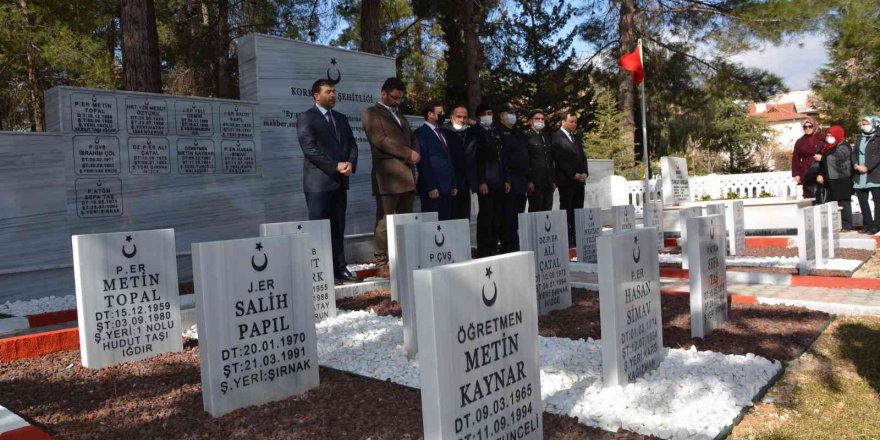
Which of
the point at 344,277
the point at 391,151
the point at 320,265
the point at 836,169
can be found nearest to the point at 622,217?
the point at 391,151

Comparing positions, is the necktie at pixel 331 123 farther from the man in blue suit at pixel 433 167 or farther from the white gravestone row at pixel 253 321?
Answer: the white gravestone row at pixel 253 321

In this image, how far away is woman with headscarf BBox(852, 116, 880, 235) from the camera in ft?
33.9

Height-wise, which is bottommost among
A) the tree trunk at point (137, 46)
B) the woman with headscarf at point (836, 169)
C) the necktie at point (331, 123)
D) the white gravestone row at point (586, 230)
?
the white gravestone row at point (586, 230)

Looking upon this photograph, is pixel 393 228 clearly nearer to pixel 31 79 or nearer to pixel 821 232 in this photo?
pixel 821 232

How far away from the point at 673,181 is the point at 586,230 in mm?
7029

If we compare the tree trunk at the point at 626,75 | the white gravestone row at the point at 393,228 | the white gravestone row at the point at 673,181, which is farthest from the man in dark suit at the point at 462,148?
the tree trunk at the point at 626,75

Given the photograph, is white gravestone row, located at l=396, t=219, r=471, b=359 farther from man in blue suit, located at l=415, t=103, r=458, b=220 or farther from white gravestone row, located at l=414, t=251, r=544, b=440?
man in blue suit, located at l=415, t=103, r=458, b=220

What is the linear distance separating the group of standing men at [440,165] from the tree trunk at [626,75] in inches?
502

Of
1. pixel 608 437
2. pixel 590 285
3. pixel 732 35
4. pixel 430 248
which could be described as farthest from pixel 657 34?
pixel 608 437

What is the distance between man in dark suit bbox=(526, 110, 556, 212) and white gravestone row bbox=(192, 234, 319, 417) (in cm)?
573

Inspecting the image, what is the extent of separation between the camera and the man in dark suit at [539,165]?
895 centimetres

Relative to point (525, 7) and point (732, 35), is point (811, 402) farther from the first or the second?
point (525, 7)

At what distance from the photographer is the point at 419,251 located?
4363 mm

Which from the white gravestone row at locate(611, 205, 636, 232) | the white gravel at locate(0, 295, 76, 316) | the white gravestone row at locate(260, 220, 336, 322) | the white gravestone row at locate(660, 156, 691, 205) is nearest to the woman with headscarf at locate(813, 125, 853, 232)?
the white gravestone row at locate(660, 156, 691, 205)
